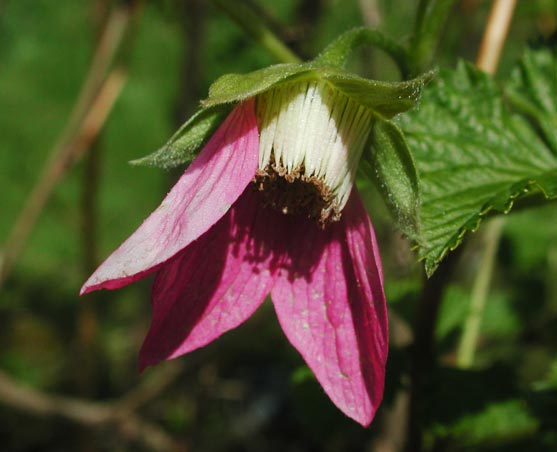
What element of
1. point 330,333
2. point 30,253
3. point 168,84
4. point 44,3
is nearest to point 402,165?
point 330,333

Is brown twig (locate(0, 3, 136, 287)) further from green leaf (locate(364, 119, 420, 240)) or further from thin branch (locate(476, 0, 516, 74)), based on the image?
green leaf (locate(364, 119, 420, 240))

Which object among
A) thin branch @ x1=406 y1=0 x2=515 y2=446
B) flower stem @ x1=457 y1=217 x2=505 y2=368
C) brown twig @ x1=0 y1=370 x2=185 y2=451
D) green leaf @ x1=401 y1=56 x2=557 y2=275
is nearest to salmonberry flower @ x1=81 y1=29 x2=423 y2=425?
green leaf @ x1=401 y1=56 x2=557 y2=275

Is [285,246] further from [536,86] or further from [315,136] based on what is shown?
[536,86]

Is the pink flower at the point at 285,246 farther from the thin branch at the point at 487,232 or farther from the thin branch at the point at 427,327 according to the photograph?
the thin branch at the point at 487,232

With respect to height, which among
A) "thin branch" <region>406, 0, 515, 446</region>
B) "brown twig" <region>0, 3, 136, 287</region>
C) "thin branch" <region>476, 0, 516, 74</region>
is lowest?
"thin branch" <region>406, 0, 515, 446</region>

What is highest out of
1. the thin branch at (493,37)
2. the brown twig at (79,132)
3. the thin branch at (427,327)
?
the brown twig at (79,132)

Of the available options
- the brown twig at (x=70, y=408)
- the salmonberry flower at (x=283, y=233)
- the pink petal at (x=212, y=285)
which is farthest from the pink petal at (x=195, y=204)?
the brown twig at (x=70, y=408)

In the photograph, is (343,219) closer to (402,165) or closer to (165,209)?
(402,165)
